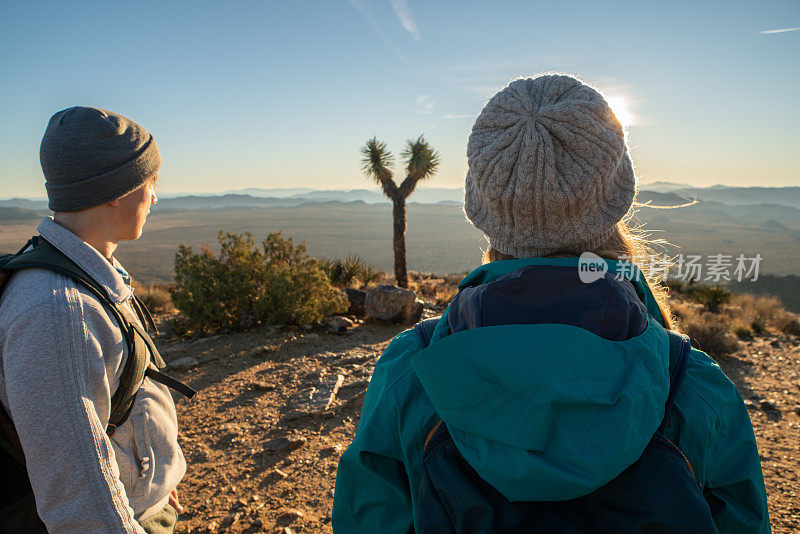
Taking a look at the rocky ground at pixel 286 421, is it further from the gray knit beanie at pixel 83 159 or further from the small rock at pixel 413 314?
the gray knit beanie at pixel 83 159

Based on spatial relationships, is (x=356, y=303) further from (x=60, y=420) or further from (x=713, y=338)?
(x=60, y=420)

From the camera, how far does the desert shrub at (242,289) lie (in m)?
6.91

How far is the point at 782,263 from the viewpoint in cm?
5225

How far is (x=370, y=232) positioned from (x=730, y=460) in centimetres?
8510

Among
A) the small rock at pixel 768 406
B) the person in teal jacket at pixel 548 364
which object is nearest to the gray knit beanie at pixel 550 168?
the person in teal jacket at pixel 548 364

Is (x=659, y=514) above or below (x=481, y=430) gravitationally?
below

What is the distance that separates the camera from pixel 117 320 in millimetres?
1491

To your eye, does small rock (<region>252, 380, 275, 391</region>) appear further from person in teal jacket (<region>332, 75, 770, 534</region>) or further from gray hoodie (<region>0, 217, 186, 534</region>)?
person in teal jacket (<region>332, 75, 770, 534</region>)

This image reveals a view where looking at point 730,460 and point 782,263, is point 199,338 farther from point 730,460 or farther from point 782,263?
point 782,263

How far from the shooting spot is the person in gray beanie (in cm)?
124

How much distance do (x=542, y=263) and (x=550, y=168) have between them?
0.28 metres

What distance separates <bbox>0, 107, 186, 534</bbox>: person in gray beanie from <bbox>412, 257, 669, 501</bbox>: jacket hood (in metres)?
1.04

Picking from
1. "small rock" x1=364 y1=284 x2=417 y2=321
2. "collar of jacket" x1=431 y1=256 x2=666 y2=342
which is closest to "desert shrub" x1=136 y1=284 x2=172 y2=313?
"small rock" x1=364 y1=284 x2=417 y2=321

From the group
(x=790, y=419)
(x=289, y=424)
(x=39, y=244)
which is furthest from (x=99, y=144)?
(x=790, y=419)
